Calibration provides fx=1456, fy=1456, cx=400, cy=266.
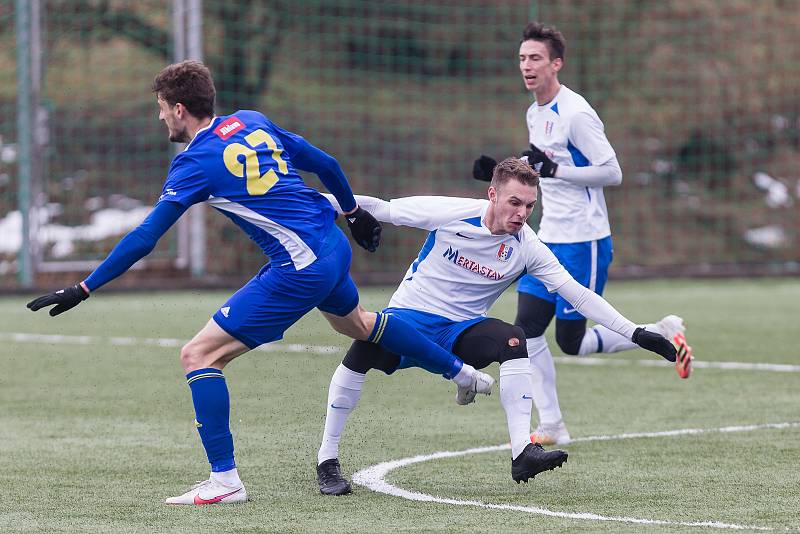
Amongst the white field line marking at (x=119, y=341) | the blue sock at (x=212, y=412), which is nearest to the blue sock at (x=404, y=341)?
the blue sock at (x=212, y=412)

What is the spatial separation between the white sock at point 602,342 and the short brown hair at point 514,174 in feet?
6.21

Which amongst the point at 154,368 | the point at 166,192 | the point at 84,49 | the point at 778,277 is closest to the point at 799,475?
the point at 166,192

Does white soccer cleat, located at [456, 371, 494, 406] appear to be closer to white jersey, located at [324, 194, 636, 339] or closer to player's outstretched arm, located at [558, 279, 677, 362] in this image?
white jersey, located at [324, 194, 636, 339]

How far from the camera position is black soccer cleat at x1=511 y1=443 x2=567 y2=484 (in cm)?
561

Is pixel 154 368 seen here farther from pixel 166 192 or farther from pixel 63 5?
pixel 63 5

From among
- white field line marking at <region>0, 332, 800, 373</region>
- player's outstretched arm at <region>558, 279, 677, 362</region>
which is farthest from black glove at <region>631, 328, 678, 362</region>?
white field line marking at <region>0, 332, 800, 373</region>

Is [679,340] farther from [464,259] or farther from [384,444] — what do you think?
[384,444]

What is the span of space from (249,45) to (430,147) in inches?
119

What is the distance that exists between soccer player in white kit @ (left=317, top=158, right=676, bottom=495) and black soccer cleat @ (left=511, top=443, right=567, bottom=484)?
0.23m

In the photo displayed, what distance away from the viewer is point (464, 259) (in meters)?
6.25

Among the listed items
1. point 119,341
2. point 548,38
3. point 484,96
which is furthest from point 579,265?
point 484,96

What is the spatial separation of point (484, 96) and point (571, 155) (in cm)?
1404

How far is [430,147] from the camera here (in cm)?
2102

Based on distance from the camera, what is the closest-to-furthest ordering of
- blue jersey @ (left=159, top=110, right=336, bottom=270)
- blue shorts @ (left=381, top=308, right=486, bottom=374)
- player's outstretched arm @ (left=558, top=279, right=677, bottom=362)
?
blue jersey @ (left=159, top=110, right=336, bottom=270) < player's outstretched arm @ (left=558, top=279, right=677, bottom=362) < blue shorts @ (left=381, top=308, right=486, bottom=374)
